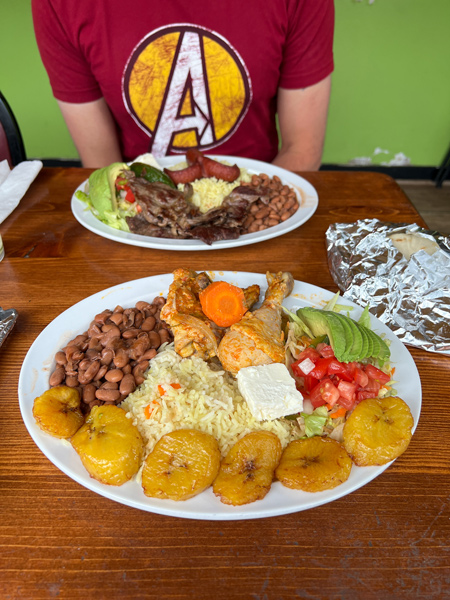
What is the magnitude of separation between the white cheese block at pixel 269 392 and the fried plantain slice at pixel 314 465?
0.11m

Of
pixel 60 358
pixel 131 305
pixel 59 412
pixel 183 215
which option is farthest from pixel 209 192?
pixel 59 412

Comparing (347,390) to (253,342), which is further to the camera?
(253,342)

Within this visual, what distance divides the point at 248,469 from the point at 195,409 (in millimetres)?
269

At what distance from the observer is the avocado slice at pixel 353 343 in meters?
1.38

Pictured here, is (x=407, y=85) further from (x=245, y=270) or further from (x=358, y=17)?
(x=245, y=270)

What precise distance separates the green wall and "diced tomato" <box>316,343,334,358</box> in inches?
181

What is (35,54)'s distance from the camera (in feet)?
15.9

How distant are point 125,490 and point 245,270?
122 centimetres

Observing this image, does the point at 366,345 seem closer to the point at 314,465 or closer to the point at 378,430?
the point at 378,430

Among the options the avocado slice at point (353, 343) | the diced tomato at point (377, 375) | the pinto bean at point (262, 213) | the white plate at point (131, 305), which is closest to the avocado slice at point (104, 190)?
the white plate at point (131, 305)

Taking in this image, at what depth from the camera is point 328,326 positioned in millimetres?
1465

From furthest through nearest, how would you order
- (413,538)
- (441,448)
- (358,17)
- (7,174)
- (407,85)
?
(407,85)
(358,17)
(7,174)
(441,448)
(413,538)

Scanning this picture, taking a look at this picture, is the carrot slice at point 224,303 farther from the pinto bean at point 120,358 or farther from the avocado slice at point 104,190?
the avocado slice at point 104,190

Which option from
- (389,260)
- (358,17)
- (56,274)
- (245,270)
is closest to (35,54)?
(358,17)
